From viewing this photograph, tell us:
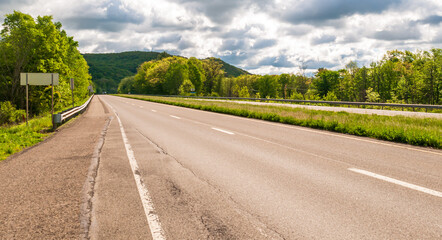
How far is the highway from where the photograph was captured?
3158 mm

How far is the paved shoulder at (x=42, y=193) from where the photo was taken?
3.25 meters

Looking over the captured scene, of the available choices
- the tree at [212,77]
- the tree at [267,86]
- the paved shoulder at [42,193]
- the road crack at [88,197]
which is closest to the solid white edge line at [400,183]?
the road crack at [88,197]

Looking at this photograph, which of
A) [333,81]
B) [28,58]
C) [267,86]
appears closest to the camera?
[28,58]

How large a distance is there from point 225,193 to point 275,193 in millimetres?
759

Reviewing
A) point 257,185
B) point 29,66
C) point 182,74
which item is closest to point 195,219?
point 257,185

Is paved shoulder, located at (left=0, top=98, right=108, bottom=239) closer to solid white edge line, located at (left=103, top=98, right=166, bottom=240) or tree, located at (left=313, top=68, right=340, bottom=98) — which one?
solid white edge line, located at (left=103, top=98, right=166, bottom=240)

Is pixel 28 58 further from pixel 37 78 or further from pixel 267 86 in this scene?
pixel 267 86

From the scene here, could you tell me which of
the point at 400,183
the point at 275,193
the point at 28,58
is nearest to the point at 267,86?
the point at 28,58

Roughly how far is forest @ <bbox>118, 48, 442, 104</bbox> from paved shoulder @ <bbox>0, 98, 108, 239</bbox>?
59390 millimetres

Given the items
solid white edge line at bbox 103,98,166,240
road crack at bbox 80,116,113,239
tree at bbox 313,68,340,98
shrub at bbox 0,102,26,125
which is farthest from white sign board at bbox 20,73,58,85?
tree at bbox 313,68,340,98

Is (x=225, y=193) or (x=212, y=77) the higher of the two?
(x=212, y=77)

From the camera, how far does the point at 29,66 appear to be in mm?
39156

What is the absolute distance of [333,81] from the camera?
300ft

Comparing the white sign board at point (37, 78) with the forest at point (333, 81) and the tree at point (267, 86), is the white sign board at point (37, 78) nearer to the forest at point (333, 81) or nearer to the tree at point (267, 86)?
the forest at point (333, 81)
